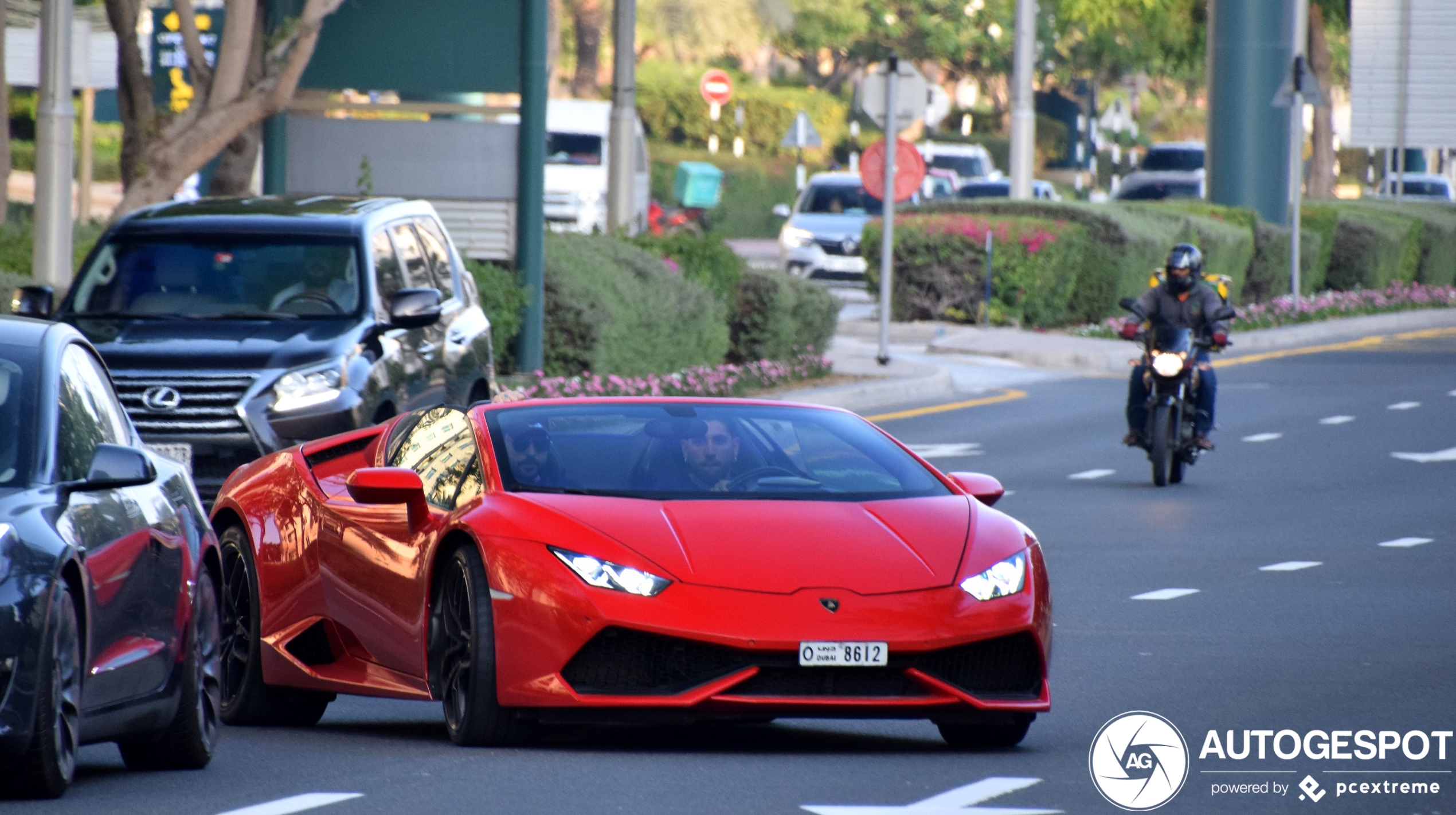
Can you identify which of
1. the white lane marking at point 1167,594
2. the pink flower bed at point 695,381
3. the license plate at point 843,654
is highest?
the license plate at point 843,654

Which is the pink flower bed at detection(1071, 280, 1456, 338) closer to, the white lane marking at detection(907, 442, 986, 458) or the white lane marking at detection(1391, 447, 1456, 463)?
the white lane marking at detection(1391, 447, 1456, 463)

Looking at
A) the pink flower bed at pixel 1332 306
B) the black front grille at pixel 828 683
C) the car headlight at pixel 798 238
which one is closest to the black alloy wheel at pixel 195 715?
the black front grille at pixel 828 683

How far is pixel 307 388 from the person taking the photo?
1364 cm

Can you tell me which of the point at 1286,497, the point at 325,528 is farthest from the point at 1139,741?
the point at 1286,497

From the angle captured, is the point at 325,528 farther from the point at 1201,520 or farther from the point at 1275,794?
the point at 1201,520

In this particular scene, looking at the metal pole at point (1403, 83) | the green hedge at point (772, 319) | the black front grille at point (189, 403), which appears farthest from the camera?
the metal pole at point (1403, 83)

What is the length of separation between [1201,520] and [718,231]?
9.35 metres

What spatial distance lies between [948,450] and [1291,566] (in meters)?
6.23

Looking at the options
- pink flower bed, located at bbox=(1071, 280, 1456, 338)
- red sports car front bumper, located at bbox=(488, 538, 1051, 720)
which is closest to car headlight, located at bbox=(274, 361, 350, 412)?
red sports car front bumper, located at bbox=(488, 538, 1051, 720)

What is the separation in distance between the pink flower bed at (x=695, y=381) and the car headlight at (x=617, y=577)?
39.6 ft

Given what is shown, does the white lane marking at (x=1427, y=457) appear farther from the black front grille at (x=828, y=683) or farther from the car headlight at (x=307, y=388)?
the black front grille at (x=828, y=683)

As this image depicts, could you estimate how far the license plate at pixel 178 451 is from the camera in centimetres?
878

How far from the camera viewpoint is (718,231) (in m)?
25.2

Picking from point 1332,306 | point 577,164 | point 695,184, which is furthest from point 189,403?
point 695,184
